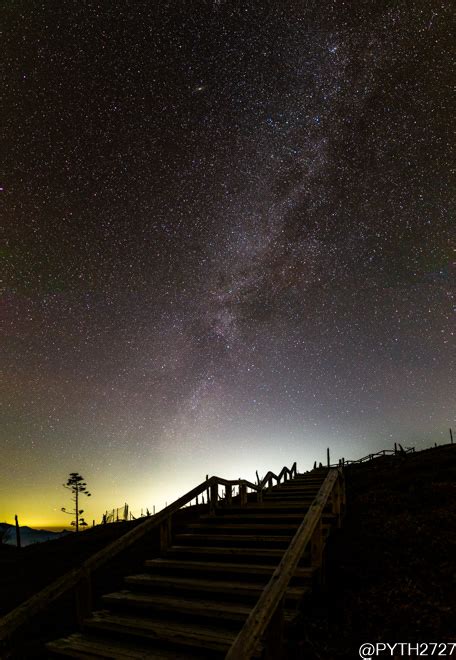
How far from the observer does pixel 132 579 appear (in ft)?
18.5

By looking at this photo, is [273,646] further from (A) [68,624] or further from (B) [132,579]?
(A) [68,624]

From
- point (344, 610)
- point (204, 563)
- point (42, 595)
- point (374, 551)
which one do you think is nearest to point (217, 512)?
point (204, 563)

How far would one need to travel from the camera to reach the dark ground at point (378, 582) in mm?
4449

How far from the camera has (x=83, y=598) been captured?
4992 mm

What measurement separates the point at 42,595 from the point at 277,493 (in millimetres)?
8010

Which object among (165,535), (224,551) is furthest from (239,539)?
(165,535)

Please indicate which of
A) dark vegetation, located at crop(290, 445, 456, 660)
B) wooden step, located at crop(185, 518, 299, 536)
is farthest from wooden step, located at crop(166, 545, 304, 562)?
dark vegetation, located at crop(290, 445, 456, 660)

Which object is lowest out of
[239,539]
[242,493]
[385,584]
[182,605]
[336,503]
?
[385,584]

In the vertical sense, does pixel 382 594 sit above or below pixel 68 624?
above

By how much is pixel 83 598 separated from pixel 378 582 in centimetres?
412

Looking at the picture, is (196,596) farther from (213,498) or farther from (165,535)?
(213,498)

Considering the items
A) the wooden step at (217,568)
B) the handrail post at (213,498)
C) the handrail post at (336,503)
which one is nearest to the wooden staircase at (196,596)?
the wooden step at (217,568)

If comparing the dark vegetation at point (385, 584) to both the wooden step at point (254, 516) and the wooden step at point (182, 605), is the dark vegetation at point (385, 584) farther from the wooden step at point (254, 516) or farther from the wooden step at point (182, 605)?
the wooden step at point (254, 516)

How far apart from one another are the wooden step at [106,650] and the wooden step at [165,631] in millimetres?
82
